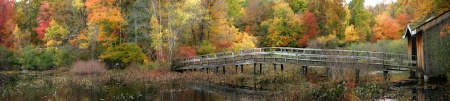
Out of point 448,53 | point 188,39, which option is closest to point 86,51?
point 188,39

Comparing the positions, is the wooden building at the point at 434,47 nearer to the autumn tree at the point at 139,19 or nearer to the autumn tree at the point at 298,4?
the autumn tree at the point at 139,19

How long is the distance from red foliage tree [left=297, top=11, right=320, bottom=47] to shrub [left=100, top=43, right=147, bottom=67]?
2387 cm

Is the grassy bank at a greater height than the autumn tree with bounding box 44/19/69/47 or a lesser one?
lesser

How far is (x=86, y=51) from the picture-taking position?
40969 millimetres

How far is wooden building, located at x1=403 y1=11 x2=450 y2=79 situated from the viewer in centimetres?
2145

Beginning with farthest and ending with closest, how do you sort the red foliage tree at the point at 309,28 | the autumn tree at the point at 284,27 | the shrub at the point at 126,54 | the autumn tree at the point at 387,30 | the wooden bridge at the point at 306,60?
the autumn tree at the point at 284,27, the red foliage tree at the point at 309,28, the autumn tree at the point at 387,30, the shrub at the point at 126,54, the wooden bridge at the point at 306,60

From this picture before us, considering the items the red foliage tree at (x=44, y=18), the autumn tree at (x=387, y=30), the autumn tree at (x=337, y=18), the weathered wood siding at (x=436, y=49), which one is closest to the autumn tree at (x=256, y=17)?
the autumn tree at (x=337, y=18)

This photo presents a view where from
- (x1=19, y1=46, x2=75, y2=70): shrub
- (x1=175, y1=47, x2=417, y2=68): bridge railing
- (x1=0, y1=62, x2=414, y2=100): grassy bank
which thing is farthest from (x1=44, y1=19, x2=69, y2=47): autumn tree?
(x1=175, y1=47, x2=417, y2=68): bridge railing

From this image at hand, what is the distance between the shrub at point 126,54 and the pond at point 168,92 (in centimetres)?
830

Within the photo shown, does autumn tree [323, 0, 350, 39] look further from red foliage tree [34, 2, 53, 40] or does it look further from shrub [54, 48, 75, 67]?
red foliage tree [34, 2, 53, 40]

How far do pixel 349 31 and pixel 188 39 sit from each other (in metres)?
20.8

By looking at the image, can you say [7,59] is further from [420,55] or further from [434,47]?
[434,47]

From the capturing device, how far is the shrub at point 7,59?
43909mm

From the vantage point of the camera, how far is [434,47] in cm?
2253
